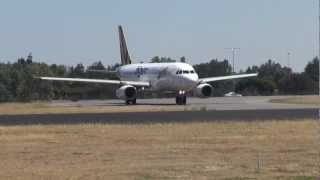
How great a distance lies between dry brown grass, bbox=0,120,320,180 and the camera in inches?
619

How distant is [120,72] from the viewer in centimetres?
7688

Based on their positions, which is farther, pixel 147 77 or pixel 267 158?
pixel 147 77

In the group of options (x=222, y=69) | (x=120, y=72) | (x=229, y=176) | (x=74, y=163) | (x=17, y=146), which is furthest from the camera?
(x=222, y=69)

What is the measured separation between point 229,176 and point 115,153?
18.0ft

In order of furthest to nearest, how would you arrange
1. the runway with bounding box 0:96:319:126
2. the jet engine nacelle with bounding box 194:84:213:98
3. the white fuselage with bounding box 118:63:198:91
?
the jet engine nacelle with bounding box 194:84:213:98 → the white fuselage with bounding box 118:63:198:91 → the runway with bounding box 0:96:319:126

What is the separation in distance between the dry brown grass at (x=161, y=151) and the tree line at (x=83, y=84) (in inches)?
2873

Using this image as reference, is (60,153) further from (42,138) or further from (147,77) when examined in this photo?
(147,77)

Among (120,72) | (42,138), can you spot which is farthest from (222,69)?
(42,138)

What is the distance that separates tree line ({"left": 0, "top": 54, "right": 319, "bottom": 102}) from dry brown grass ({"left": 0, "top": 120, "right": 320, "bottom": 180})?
73.0m

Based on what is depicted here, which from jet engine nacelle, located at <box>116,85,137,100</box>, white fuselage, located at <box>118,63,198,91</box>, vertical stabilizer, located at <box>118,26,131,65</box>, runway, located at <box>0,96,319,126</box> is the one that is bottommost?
runway, located at <box>0,96,319,126</box>

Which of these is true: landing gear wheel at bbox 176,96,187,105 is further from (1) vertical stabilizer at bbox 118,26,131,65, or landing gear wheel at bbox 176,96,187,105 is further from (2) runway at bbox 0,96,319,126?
(2) runway at bbox 0,96,319,126

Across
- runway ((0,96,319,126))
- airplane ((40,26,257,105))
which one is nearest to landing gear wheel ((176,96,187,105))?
airplane ((40,26,257,105))

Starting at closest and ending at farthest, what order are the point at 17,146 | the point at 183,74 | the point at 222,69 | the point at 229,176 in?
1. the point at 229,176
2. the point at 17,146
3. the point at 183,74
4. the point at 222,69

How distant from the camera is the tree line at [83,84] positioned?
4771 inches
